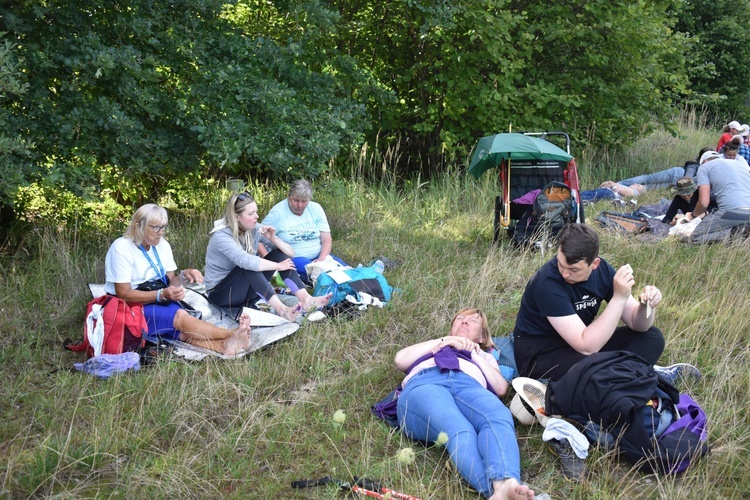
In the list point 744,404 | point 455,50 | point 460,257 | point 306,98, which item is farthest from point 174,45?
point 744,404

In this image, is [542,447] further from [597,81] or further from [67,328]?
[597,81]

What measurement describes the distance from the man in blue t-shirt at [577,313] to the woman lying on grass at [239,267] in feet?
6.30

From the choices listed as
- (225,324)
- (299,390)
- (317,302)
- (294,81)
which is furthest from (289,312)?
(294,81)

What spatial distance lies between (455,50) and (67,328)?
21.4 feet

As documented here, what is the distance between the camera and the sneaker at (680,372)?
166 inches

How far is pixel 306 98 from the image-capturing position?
765cm

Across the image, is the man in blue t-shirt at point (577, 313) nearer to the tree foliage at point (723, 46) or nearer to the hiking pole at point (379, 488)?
the hiking pole at point (379, 488)

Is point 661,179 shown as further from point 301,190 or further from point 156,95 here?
point 156,95

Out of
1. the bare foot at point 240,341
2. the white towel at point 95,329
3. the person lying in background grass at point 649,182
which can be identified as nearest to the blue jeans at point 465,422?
the bare foot at point 240,341

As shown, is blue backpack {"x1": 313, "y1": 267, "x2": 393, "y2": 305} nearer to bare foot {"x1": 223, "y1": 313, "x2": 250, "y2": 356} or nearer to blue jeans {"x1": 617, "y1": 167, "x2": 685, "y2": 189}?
bare foot {"x1": 223, "y1": 313, "x2": 250, "y2": 356}

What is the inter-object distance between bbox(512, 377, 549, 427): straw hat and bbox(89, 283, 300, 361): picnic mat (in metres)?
1.76

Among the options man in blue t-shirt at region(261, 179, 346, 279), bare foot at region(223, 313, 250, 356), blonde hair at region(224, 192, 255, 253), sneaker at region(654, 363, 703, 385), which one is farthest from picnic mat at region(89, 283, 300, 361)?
sneaker at region(654, 363, 703, 385)

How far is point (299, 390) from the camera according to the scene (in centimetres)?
434

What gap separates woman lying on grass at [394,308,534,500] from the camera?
3.25 m
